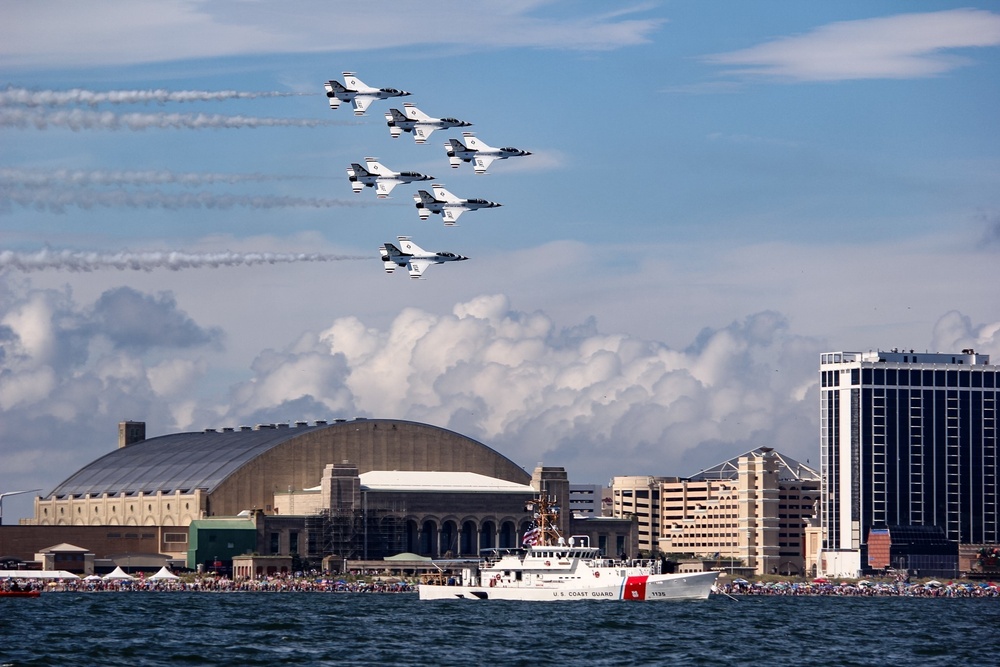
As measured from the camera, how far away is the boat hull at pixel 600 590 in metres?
178

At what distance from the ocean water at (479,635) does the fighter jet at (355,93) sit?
44751 mm

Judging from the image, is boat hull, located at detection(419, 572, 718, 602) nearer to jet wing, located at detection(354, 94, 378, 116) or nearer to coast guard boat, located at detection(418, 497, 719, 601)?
coast guard boat, located at detection(418, 497, 719, 601)

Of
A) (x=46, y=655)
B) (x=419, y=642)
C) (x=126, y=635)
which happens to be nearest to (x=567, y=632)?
(x=419, y=642)

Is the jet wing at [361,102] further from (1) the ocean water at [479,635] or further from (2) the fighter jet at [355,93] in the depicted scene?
(1) the ocean water at [479,635]

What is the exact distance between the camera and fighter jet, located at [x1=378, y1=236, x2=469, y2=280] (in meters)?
184

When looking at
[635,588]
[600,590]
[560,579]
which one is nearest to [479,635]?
[560,579]

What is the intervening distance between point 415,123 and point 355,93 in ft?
27.1

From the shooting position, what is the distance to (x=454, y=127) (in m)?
180

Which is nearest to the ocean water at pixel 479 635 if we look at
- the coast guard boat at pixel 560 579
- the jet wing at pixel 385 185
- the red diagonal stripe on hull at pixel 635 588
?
the coast guard boat at pixel 560 579

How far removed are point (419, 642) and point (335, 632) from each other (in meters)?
10.1

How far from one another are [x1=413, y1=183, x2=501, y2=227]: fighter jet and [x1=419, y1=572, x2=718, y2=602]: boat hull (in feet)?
113

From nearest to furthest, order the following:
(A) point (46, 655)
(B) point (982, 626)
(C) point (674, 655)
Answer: (A) point (46, 655) < (C) point (674, 655) < (B) point (982, 626)

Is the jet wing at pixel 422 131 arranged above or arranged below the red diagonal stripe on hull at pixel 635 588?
above

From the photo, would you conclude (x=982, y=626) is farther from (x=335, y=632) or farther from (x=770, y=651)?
(x=335, y=632)
